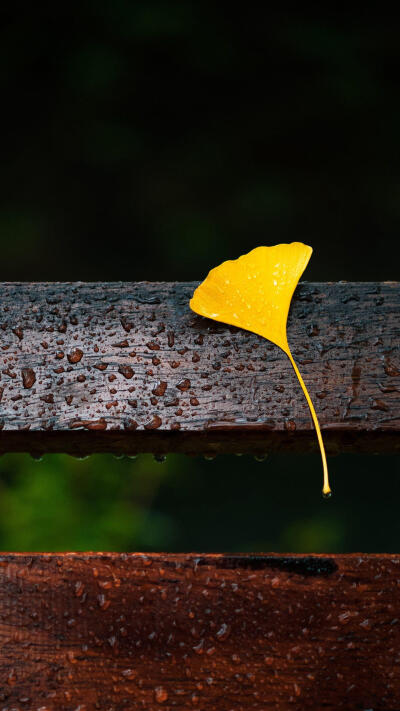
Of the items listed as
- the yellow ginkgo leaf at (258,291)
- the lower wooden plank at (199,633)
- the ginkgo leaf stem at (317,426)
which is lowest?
the lower wooden plank at (199,633)

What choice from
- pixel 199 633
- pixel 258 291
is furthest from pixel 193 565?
pixel 258 291

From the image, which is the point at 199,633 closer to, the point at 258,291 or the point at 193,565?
the point at 193,565

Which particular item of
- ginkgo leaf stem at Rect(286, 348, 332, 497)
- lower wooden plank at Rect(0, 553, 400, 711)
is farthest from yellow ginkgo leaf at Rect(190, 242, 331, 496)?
lower wooden plank at Rect(0, 553, 400, 711)

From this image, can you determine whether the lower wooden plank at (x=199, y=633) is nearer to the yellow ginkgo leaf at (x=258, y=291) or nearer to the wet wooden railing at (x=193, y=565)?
the wet wooden railing at (x=193, y=565)

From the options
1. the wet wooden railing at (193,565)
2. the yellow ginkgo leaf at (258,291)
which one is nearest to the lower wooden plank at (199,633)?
the wet wooden railing at (193,565)

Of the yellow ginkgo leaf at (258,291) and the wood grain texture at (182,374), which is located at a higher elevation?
the yellow ginkgo leaf at (258,291)

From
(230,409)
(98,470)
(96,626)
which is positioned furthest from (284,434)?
(98,470)
